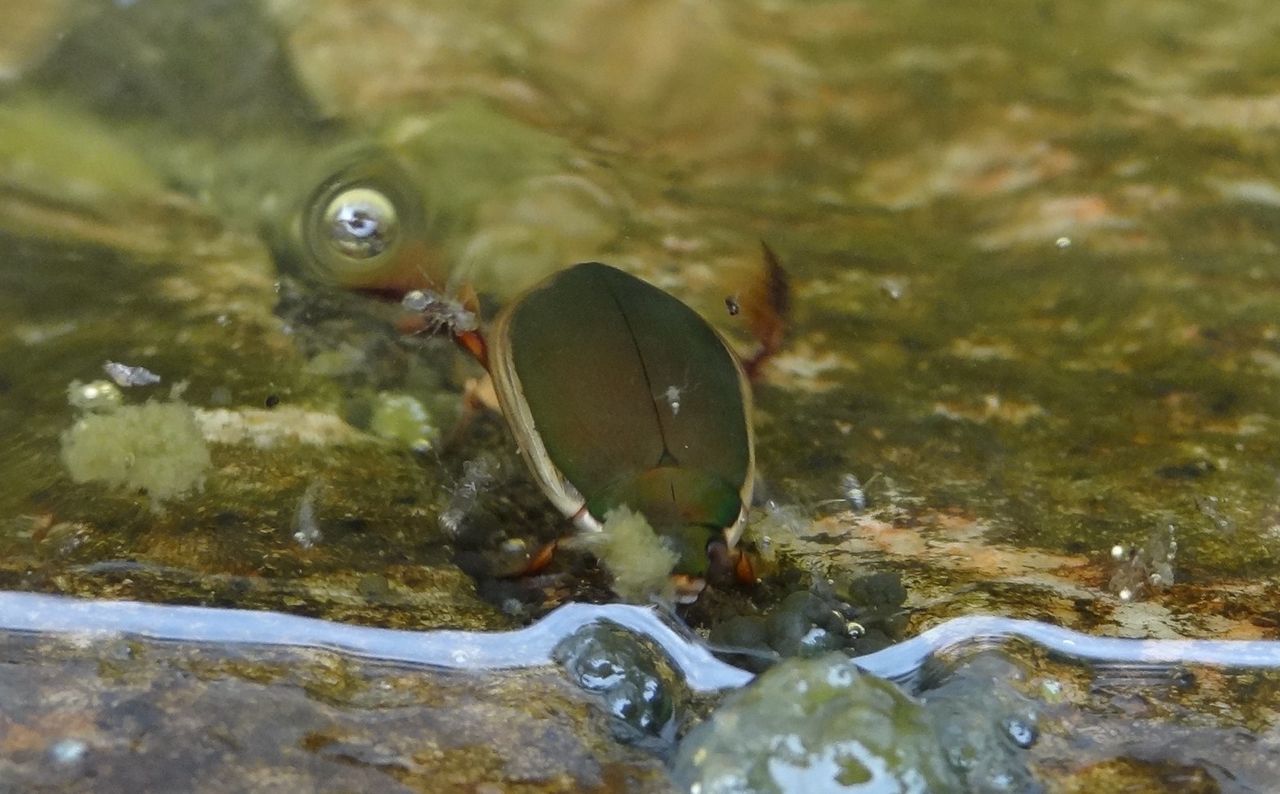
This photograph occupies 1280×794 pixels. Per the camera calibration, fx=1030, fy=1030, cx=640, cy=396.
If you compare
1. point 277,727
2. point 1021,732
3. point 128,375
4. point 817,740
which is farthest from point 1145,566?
point 128,375

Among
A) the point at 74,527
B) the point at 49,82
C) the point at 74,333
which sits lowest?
the point at 74,527

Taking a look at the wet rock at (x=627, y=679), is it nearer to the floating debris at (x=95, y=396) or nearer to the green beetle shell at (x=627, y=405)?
the green beetle shell at (x=627, y=405)

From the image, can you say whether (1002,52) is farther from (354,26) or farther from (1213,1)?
(354,26)

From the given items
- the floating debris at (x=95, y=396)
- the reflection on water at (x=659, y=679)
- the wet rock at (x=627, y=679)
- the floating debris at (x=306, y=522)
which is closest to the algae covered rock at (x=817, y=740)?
the reflection on water at (x=659, y=679)

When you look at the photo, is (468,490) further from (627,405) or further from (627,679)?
(627,679)

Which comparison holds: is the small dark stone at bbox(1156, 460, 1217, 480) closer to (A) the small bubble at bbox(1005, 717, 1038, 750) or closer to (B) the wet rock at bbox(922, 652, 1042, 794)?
(B) the wet rock at bbox(922, 652, 1042, 794)

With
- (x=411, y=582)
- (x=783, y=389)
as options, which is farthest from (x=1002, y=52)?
(x=411, y=582)
